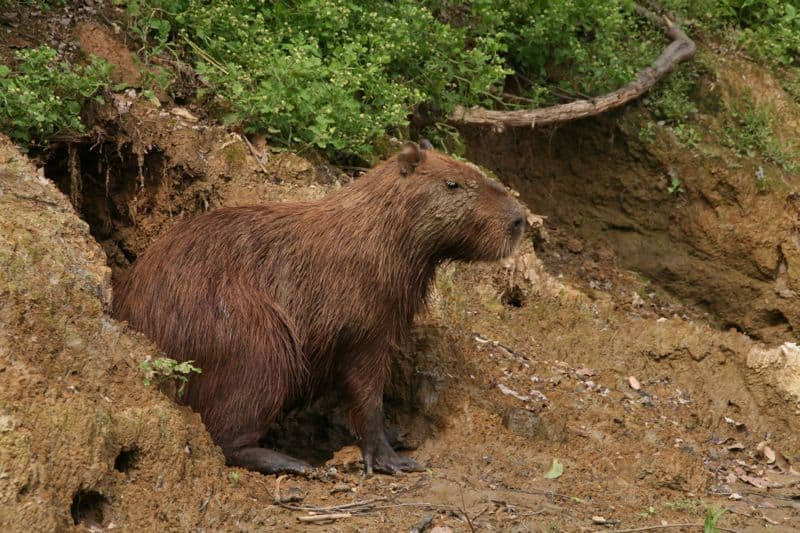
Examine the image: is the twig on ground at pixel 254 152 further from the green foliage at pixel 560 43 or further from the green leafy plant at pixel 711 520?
the green leafy plant at pixel 711 520

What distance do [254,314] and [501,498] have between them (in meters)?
1.61

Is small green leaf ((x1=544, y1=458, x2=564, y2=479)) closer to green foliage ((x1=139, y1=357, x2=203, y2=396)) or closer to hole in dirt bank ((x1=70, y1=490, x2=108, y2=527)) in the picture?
green foliage ((x1=139, y1=357, x2=203, y2=396))

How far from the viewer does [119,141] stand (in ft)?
21.6

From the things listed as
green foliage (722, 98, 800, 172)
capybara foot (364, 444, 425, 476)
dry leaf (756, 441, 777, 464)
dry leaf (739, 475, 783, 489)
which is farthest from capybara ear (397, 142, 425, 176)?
green foliage (722, 98, 800, 172)

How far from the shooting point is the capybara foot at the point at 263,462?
17.6 feet

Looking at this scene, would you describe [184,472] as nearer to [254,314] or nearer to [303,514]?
[303,514]

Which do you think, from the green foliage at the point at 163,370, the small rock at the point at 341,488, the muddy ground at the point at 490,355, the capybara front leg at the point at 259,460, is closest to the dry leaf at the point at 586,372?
the muddy ground at the point at 490,355

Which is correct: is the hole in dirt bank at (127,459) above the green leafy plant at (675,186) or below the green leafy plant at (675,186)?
below

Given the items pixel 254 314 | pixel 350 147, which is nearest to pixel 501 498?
pixel 254 314

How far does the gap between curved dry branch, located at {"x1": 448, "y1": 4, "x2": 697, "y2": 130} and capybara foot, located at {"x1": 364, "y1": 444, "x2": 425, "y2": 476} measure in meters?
3.44

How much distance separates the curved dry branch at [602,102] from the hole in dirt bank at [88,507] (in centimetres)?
492

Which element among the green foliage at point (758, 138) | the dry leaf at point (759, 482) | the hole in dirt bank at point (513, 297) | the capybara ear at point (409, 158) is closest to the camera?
the capybara ear at point (409, 158)

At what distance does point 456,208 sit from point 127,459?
2.32 m

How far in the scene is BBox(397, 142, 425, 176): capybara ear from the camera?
19.1 feet
